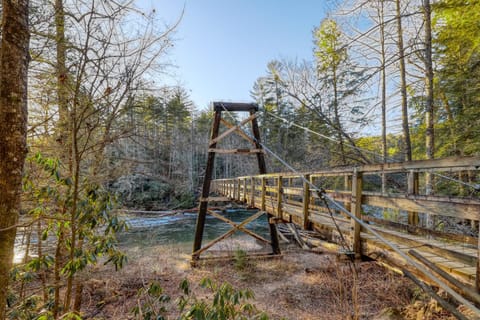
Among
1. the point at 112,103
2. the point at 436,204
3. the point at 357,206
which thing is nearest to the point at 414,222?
the point at 357,206

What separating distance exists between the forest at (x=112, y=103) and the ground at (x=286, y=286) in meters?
0.75

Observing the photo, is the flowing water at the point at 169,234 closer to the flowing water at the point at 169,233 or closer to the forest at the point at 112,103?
the flowing water at the point at 169,233

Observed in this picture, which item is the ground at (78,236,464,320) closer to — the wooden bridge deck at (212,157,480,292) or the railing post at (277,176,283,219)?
the wooden bridge deck at (212,157,480,292)

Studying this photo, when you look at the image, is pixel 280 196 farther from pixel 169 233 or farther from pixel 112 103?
pixel 169 233

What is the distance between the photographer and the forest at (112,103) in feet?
4.58

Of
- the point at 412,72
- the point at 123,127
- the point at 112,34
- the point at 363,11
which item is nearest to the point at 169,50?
the point at 112,34

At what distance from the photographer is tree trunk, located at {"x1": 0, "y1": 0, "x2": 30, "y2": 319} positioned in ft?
4.03

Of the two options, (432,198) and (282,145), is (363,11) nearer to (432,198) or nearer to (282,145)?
(432,198)

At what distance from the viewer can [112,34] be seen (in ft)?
7.30

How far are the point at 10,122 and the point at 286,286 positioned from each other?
204 inches

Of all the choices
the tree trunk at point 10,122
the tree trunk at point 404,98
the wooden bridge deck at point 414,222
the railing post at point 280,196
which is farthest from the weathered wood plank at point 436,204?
the tree trunk at point 404,98

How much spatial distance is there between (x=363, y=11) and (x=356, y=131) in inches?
144

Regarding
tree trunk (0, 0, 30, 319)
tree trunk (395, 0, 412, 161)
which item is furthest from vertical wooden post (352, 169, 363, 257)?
tree trunk (395, 0, 412, 161)

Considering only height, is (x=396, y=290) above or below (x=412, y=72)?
below
